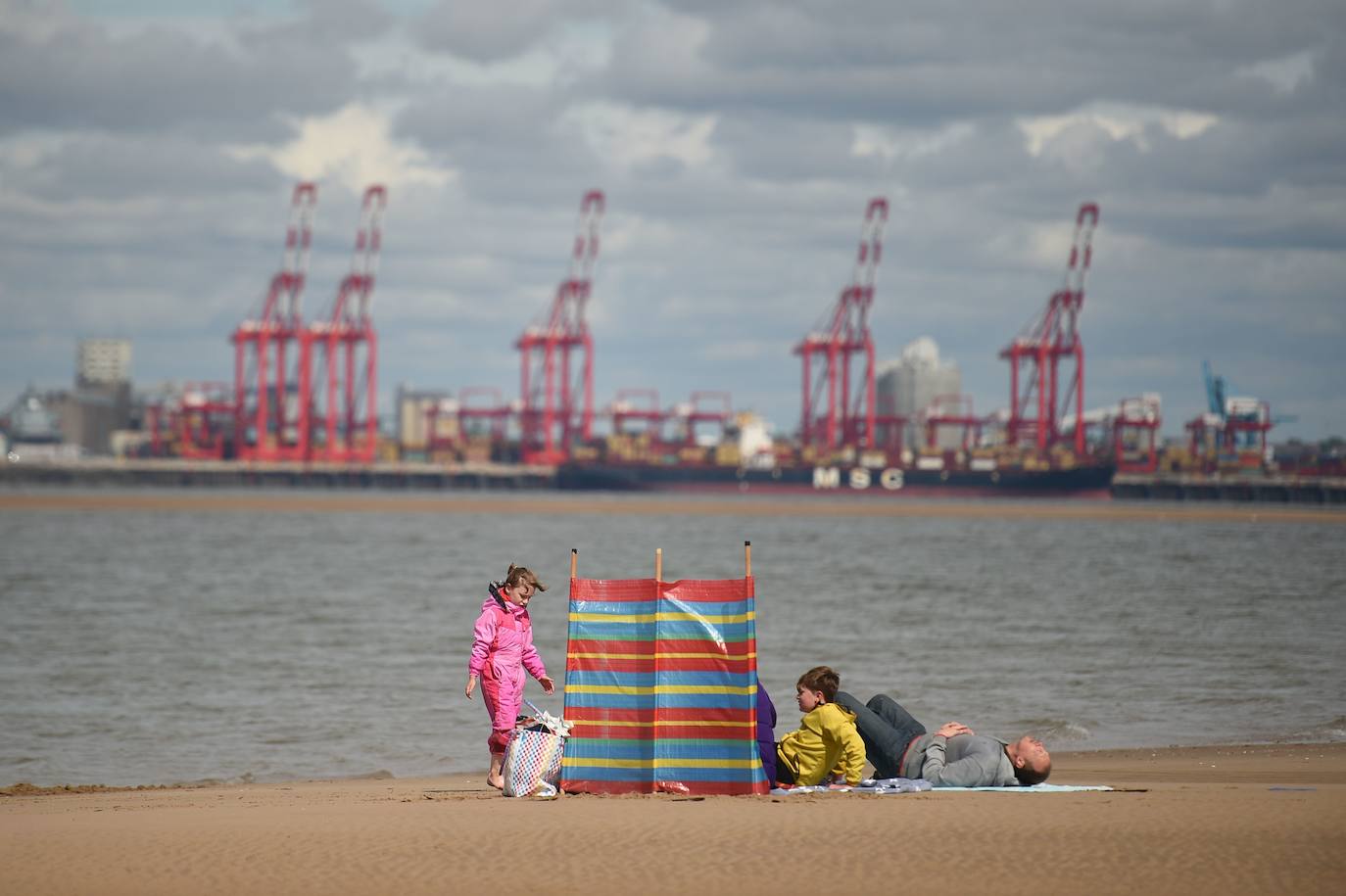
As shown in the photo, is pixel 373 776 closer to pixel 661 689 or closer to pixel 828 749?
pixel 661 689

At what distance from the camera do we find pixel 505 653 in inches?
416

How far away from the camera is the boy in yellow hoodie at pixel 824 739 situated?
33.9 feet

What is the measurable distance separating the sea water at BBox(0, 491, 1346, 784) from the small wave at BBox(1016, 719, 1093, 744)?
54mm

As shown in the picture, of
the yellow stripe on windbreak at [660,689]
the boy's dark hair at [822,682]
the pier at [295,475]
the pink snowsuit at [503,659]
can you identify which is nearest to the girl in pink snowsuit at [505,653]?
the pink snowsuit at [503,659]

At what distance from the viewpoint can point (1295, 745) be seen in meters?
14.1

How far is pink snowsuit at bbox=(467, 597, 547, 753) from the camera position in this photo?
1050cm

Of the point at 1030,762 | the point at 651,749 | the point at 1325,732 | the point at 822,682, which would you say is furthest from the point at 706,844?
the point at 1325,732

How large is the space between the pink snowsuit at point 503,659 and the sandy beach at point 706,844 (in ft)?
1.78

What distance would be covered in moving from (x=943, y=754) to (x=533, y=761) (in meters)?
2.52

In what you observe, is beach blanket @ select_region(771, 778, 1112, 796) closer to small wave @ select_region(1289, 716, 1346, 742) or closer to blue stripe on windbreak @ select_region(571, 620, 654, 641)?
blue stripe on windbreak @ select_region(571, 620, 654, 641)

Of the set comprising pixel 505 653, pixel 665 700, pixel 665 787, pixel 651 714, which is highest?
pixel 505 653

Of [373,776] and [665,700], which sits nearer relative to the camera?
[665,700]

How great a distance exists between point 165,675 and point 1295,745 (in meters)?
12.8

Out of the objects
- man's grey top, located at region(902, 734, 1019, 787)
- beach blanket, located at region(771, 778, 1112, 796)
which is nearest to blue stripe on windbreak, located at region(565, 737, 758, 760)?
beach blanket, located at region(771, 778, 1112, 796)
